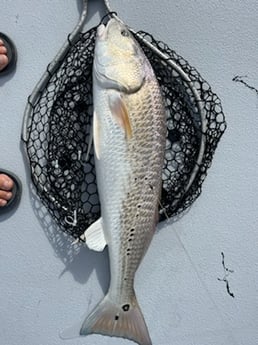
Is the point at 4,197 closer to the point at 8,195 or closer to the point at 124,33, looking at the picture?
the point at 8,195

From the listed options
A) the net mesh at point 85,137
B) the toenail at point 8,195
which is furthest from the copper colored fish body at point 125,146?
the toenail at point 8,195

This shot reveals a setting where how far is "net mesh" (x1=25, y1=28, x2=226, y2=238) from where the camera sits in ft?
5.12

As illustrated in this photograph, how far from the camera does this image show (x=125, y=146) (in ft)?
4.67

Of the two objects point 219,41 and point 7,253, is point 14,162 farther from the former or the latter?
point 219,41

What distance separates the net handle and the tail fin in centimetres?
49

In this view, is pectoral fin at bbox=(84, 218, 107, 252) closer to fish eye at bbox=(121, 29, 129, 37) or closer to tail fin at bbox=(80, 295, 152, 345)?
tail fin at bbox=(80, 295, 152, 345)

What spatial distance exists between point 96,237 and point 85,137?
265 mm

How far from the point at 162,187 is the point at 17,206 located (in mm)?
392

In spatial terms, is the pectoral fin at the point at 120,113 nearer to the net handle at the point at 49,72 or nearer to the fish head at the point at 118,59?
the fish head at the point at 118,59

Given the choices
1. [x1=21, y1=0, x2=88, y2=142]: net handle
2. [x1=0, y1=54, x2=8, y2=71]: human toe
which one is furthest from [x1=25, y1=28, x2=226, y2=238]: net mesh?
[x1=0, y1=54, x2=8, y2=71]: human toe

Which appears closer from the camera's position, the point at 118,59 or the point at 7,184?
the point at 118,59

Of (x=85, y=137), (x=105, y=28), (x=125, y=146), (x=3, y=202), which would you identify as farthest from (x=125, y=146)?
(x=3, y=202)

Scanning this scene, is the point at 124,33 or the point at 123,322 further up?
the point at 124,33

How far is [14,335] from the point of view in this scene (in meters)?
1.64
